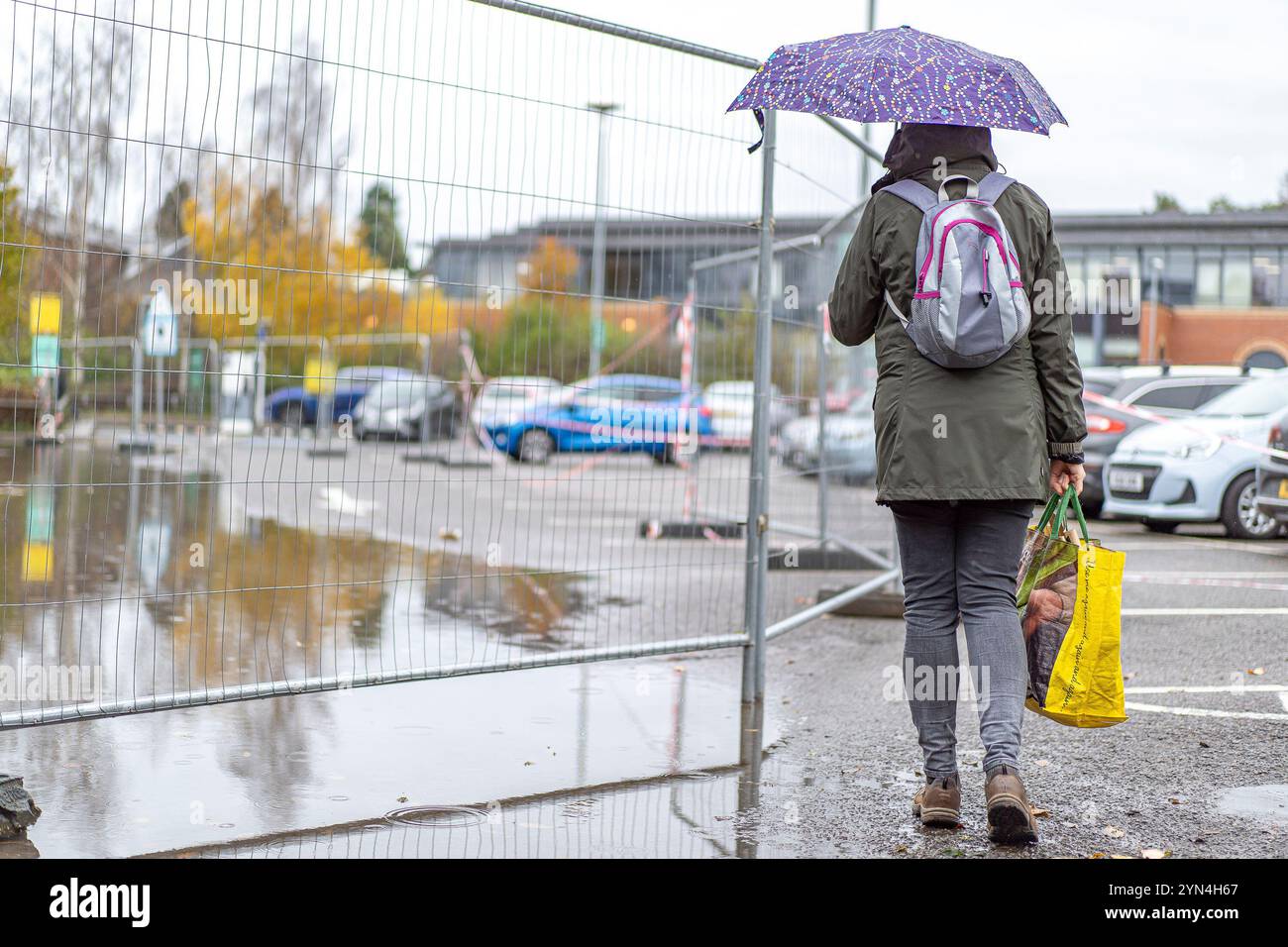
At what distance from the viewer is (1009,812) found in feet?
14.0

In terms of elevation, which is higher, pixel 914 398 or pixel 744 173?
pixel 744 173

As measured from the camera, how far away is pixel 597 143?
19.4ft

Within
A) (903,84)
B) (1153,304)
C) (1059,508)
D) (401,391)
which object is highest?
(1153,304)

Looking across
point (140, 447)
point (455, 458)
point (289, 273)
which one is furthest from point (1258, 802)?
point (140, 447)

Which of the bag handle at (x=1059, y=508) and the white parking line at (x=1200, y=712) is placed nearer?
the bag handle at (x=1059, y=508)

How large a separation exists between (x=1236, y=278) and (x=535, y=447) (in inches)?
2442

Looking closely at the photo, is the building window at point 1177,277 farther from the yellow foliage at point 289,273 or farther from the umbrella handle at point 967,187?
the umbrella handle at point 967,187

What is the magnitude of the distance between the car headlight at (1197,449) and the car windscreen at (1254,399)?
0.50 meters

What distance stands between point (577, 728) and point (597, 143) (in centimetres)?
221

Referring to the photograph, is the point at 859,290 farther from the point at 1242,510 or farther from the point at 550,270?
the point at 1242,510

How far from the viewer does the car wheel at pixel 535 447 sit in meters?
6.37

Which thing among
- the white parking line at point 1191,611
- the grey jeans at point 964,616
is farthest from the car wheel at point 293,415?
the white parking line at point 1191,611

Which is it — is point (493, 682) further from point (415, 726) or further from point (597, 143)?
point (597, 143)
